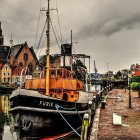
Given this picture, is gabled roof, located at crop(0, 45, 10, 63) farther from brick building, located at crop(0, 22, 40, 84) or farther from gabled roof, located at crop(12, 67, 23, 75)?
gabled roof, located at crop(12, 67, 23, 75)

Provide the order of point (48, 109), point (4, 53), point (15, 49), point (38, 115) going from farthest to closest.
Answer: point (15, 49) < point (4, 53) < point (48, 109) < point (38, 115)

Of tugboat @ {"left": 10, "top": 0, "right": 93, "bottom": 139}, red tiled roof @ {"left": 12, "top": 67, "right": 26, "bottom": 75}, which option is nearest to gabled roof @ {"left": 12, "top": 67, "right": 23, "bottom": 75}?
red tiled roof @ {"left": 12, "top": 67, "right": 26, "bottom": 75}

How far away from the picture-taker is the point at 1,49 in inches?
4663

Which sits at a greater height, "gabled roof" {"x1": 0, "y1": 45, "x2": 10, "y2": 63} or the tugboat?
"gabled roof" {"x1": 0, "y1": 45, "x2": 10, "y2": 63}

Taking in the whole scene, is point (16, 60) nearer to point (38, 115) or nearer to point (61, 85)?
point (61, 85)

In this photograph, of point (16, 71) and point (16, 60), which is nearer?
point (16, 71)

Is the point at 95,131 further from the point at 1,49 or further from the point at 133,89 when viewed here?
the point at 1,49

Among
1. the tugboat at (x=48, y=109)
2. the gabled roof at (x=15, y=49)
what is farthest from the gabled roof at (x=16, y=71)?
the tugboat at (x=48, y=109)

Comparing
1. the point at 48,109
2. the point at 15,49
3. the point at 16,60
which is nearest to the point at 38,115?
the point at 48,109

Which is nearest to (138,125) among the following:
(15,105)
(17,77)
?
(15,105)

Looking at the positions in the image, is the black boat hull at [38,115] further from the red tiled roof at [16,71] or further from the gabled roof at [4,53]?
the gabled roof at [4,53]

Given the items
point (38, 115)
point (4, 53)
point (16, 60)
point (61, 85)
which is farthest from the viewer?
point (4, 53)

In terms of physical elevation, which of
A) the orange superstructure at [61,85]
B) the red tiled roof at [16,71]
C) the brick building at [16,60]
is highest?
the brick building at [16,60]

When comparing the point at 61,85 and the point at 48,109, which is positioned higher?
the point at 61,85
